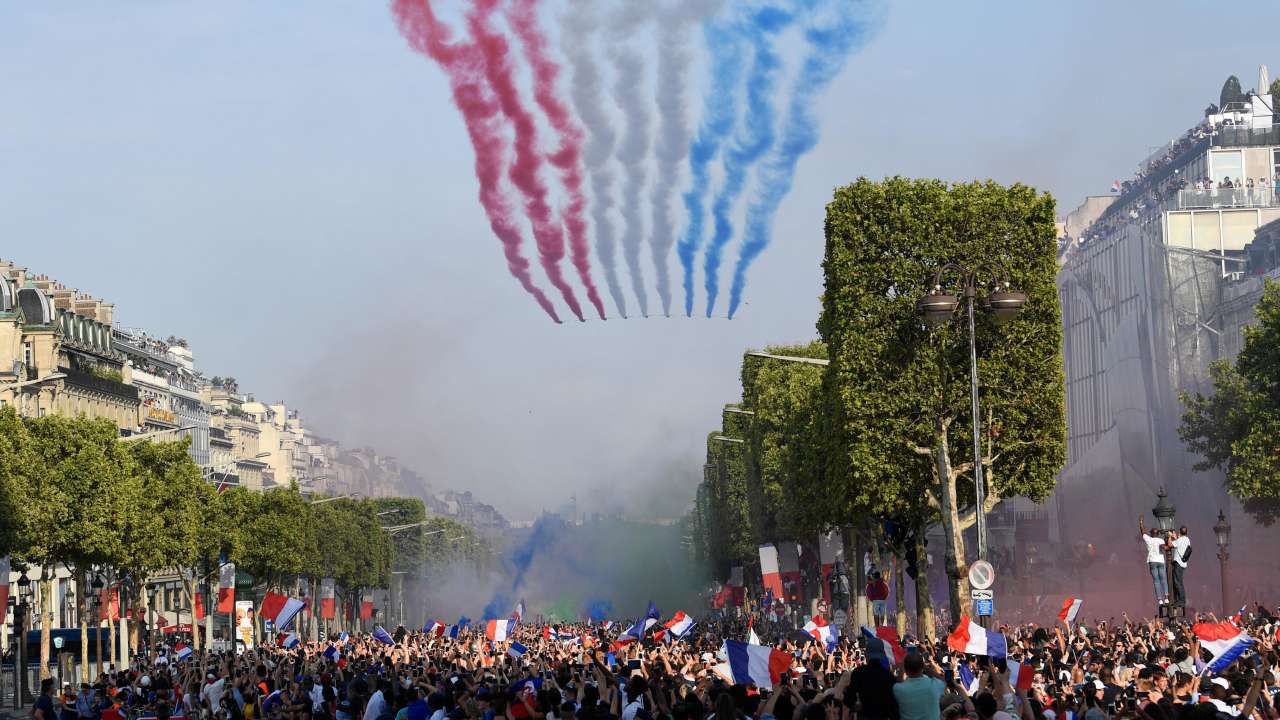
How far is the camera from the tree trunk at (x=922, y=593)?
4947cm

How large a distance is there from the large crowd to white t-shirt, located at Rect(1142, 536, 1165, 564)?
4.04m

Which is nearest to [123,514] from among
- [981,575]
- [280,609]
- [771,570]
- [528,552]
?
[280,609]

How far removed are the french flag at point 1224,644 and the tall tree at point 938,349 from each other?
2179 cm

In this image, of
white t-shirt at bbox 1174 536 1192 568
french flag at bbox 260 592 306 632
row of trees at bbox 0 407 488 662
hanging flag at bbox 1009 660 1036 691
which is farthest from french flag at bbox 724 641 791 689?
row of trees at bbox 0 407 488 662

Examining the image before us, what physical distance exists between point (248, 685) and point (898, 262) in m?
24.6

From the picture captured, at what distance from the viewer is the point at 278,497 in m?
110

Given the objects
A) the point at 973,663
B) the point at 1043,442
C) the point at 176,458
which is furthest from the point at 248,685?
the point at 176,458

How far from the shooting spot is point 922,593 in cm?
5178

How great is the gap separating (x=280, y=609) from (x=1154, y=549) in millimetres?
26801

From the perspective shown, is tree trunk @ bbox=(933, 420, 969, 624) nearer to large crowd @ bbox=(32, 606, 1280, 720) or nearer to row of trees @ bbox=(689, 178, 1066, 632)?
row of trees @ bbox=(689, 178, 1066, 632)

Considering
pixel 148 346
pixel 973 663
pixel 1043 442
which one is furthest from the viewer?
pixel 148 346

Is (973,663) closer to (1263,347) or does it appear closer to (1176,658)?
(1176,658)

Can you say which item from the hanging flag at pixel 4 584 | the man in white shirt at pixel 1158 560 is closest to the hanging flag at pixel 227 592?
the hanging flag at pixel 4 584

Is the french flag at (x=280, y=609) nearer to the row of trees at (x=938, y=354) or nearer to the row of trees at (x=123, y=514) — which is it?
the row of trees at (x=123, y=514)
